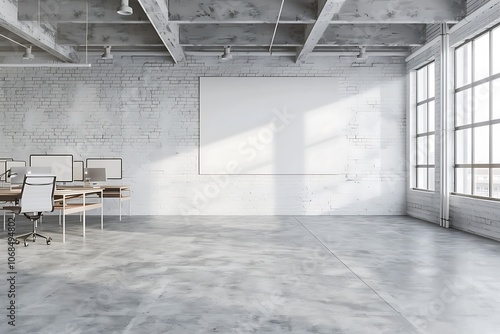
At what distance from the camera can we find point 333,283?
384 cm

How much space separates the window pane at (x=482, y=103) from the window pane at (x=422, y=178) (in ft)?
7.19

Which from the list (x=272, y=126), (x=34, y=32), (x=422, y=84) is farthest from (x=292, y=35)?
(x=34, y=32)

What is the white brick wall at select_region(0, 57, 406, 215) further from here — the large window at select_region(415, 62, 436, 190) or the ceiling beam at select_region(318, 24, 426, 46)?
the ceiling beam at select_region(318, 24, 426, 46)

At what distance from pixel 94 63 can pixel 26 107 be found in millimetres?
1690

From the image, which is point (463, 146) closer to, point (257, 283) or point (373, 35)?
point (373, 35)

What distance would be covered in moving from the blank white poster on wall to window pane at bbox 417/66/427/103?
1490 mm

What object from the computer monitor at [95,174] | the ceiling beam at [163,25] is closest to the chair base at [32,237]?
the computer monitor at [95,174]

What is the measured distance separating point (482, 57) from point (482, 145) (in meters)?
1.35

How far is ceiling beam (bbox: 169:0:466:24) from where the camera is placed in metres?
6.86

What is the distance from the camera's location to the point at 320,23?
7066 mm

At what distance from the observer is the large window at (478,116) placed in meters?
6.52

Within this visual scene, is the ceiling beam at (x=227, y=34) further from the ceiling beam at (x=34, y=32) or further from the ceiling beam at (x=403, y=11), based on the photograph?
the ceiling beam at (x=34, y=32)

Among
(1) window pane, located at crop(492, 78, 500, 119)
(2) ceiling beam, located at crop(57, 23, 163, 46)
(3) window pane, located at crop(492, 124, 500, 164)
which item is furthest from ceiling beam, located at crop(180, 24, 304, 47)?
(3) window pane, located at crop(492, 124, 500, 164)

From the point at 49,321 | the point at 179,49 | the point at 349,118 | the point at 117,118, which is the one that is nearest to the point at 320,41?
the point at 349,118
